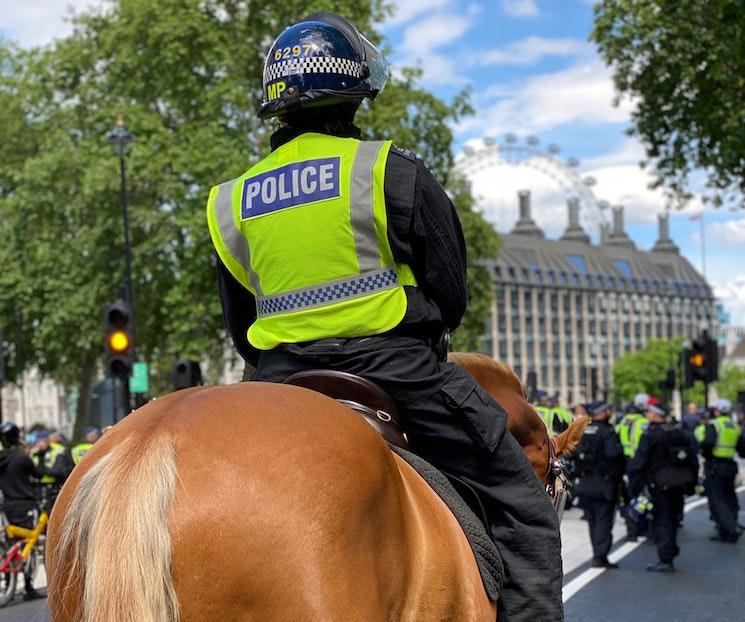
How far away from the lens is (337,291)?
3.63 m

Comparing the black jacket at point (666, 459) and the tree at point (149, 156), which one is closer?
the black jacket at point (666, 459)

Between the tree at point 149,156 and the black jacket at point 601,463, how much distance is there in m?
21.4

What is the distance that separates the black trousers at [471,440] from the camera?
363cm

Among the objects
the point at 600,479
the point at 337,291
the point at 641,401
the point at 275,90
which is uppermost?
the point at 275,90

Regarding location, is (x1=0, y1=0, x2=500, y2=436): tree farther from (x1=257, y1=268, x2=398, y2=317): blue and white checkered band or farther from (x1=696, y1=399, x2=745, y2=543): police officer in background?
(x1=257, y1=268, x2=398, y2=317): blue and white checkered band

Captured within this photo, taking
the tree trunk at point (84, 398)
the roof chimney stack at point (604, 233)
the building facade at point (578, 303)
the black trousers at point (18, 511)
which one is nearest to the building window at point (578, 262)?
the building facade at point (578, 303)

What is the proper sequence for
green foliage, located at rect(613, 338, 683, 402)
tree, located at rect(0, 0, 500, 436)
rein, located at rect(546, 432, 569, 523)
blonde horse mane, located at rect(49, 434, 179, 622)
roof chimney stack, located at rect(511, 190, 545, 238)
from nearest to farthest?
blonde horse mane, located at rect(49, 434, 179, 622), rein, located at rect(546, 432, 569, 523), tree, located at rect(0, 0, 500, 436), green foliage, located at rect(613, 338, 683, 402), roof chimney stack, located at rect(511, 190, 545, 238)

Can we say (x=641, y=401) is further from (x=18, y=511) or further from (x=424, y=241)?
(x=424, y=241)

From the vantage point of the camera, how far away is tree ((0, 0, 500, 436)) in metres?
39.1

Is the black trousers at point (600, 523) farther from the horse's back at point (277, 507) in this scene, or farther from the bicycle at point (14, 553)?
the horse's back at point (277, 507)

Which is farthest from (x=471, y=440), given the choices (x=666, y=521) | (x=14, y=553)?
(x=666, y=521)

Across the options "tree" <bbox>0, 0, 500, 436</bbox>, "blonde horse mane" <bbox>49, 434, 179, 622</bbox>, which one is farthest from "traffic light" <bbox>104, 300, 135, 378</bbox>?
"tree" <bbox>0, 0, 500, 436</bbox>

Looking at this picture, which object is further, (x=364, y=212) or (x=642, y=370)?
(x=642, y=370)

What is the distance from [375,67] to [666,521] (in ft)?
40.1
